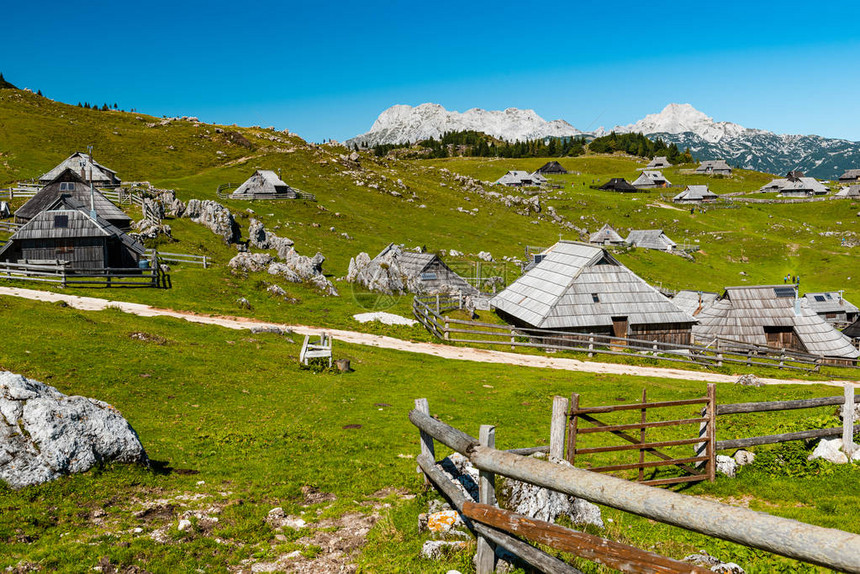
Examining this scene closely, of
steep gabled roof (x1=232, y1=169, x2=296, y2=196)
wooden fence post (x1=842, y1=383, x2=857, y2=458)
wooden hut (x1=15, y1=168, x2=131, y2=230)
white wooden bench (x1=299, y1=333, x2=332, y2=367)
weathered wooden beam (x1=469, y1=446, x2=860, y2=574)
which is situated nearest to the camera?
weathered wooden beam (x1=469, y1=446, x2=860, y2=574)

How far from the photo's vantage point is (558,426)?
35.5 feet

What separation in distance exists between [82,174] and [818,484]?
3255 inches

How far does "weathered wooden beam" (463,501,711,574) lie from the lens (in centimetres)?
471

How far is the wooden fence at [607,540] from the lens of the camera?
3848mm

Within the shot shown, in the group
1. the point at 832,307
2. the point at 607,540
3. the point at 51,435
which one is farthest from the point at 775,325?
the point at 51,435

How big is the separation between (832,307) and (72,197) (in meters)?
80.6

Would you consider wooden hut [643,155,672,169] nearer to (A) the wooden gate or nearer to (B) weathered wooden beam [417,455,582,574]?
(A) the wooden gate

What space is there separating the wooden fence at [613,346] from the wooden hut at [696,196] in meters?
91.9

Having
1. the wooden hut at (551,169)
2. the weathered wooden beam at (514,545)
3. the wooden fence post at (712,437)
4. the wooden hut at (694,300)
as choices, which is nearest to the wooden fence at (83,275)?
the weathered wooden beam at (514,545)

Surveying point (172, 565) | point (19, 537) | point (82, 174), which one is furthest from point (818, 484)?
point (82, 174)

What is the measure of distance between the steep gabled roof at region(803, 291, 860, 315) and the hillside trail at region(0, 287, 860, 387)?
29.2 metres

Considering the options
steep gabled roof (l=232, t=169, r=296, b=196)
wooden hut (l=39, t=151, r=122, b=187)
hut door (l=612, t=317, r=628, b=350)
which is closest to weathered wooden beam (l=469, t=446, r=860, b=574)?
hut door (l=612, t=317, r=628, b=350)

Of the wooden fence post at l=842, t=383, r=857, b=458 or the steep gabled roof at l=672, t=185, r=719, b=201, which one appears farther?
the steep gabled roof at l=672, t=185, r=719, b=201

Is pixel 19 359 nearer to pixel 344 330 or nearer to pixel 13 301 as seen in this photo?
pixel 13 301
